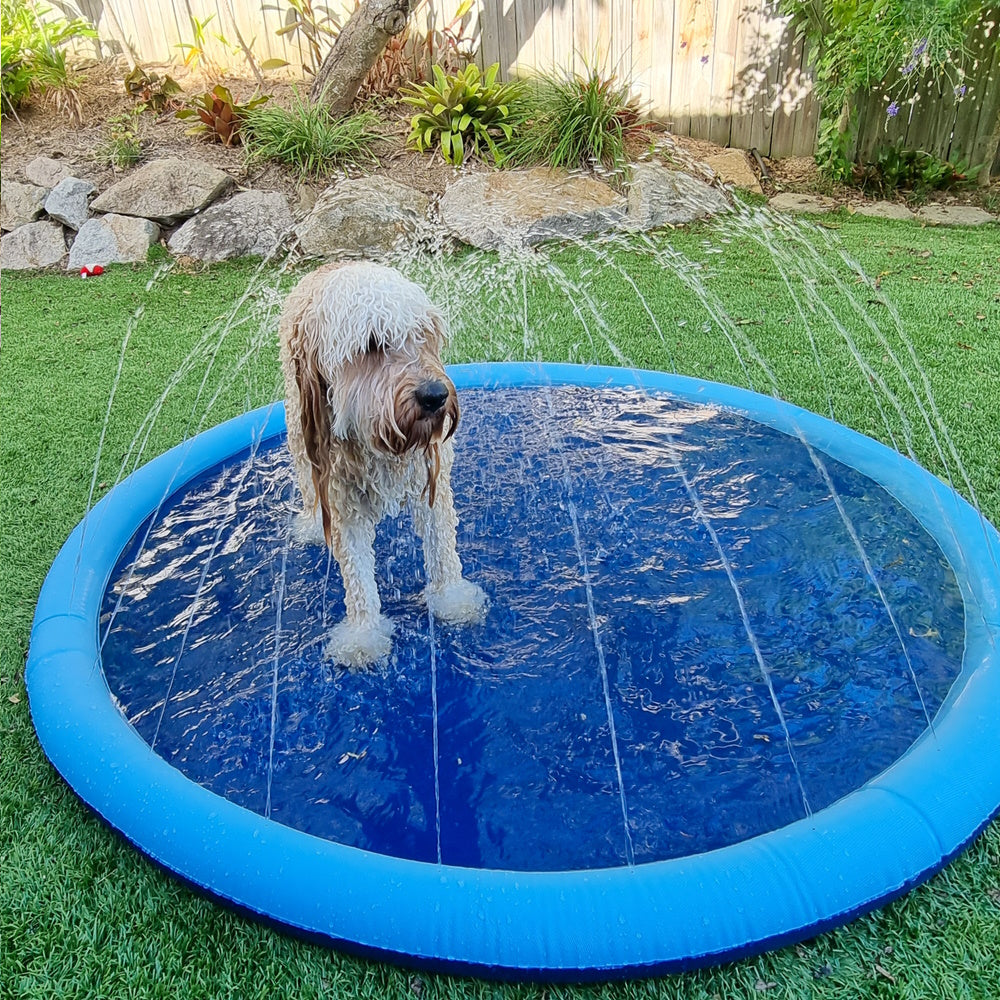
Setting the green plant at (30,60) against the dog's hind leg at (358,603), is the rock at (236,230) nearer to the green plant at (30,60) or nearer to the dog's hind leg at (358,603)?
the green plant at (30,60)

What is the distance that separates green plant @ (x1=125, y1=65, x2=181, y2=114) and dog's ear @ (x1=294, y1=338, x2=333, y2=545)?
30.0 ft

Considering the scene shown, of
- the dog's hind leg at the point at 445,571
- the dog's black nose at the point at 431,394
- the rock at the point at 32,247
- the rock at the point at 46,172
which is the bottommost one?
the dog's hind leg at the point at 445,571

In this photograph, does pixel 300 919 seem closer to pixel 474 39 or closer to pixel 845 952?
pixel 845 952

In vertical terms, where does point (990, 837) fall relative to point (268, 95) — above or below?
below

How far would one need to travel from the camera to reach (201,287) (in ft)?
24.7

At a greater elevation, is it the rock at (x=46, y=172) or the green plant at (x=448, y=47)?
the green plant at (x=448, y=47)

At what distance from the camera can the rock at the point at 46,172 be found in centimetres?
895

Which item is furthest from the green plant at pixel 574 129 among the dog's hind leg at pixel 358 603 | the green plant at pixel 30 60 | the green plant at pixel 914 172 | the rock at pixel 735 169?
the dog's hind leg at pixel 358 603

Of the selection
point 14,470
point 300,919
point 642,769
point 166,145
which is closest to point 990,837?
point 642,769

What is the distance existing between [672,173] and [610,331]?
3.65 m

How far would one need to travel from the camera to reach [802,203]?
28.6 ft

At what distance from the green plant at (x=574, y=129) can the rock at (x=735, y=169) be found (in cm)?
118

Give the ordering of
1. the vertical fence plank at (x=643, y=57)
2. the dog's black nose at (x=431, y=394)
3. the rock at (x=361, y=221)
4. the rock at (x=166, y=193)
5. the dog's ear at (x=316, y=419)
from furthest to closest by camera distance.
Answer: the vertical fence plank at (x=643, y=57) < the rock at (x=166, y=193) < the rock at (x=361, y=221) < the dog's ear at (x=316, y=419) < the dog's black nose at (x=431, y=394)

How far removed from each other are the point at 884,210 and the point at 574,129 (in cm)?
361
